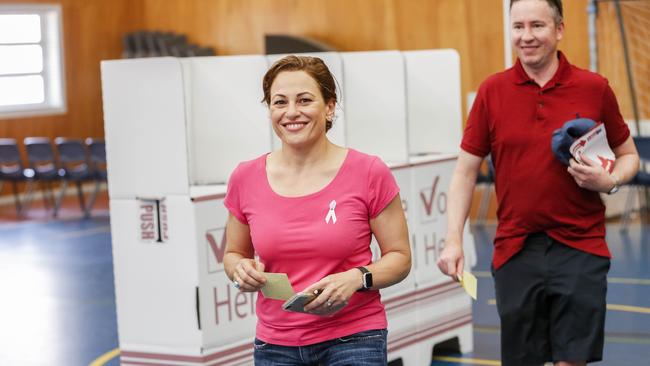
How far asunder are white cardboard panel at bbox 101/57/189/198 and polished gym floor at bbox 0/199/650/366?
188cm

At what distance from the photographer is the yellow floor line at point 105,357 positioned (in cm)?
667

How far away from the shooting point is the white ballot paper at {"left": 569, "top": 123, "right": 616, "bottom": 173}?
3475 mm

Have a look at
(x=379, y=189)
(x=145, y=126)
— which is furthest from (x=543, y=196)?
(x=145, y=126)

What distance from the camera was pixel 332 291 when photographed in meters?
2.80

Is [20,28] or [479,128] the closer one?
[479,128]

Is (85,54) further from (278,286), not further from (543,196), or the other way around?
(278,286)

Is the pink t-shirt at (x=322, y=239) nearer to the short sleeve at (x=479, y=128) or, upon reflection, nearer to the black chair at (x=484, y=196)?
the short sleeve at (x=479, y=128)

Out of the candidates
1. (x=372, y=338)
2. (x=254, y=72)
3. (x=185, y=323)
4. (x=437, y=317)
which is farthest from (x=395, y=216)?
(x=437, y=317)

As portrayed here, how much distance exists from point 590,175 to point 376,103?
2.93 metres

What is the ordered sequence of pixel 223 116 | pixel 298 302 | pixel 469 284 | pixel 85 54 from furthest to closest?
pixel 85 54 < pixel 223 116 < pixel 469 284 < pixel 298 302

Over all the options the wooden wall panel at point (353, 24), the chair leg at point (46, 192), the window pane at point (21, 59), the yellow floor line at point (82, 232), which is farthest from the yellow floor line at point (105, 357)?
the window pane at point (21, 59)

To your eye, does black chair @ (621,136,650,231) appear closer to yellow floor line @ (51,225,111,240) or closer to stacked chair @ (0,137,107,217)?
yellow floor line @ (51,225,111,240)

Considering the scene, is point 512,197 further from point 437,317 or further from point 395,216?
point 437,317

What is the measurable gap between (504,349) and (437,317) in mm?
2768
